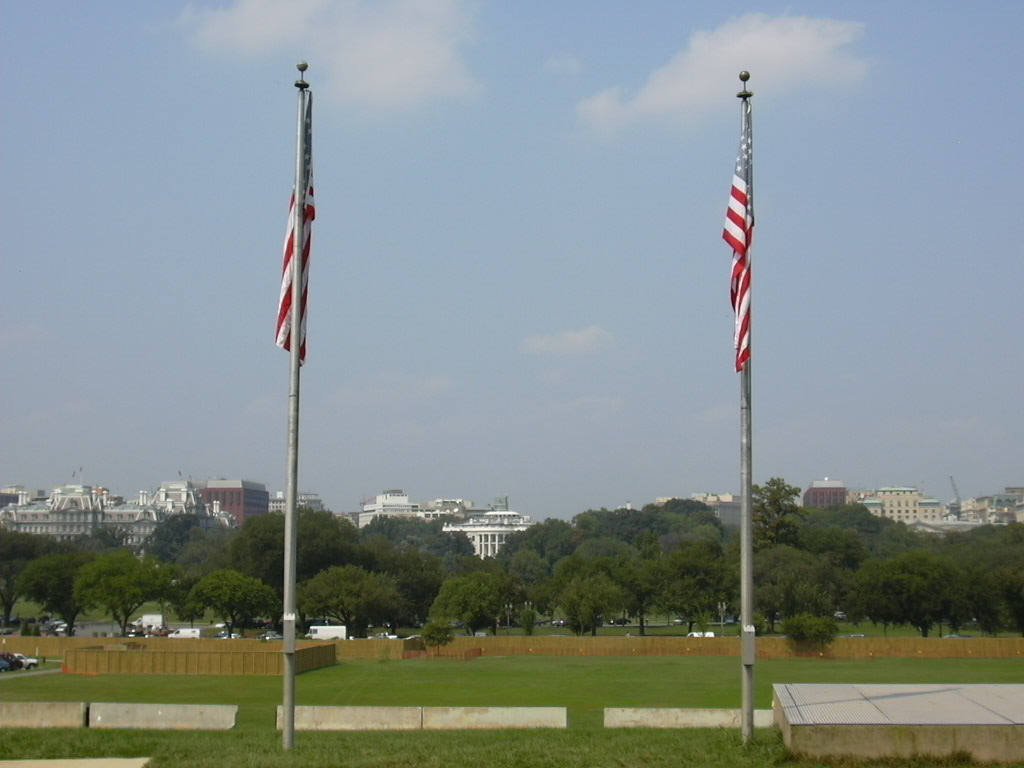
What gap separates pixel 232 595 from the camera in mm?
90750

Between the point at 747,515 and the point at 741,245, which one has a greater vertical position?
the point at 741,245

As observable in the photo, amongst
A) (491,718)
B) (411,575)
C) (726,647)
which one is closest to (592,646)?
(726,647)

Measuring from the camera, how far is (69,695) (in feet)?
152

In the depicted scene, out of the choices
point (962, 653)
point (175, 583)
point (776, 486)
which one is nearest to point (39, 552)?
point (175, 583)

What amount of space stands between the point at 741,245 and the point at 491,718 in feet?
34.4

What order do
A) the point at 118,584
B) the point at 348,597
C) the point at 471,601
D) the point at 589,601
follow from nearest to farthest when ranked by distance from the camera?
1. the point at 118,584
2. the point at 589,601
3. the point at 348,597
4. the point at 471,601

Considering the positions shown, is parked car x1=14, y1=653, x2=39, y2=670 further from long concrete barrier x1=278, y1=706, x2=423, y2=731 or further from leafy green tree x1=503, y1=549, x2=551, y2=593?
leafy green tree x1=503, y1=549, x2=551, y2=593

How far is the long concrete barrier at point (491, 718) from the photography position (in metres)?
22.9

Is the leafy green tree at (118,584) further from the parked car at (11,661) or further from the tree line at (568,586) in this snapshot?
the parked car at (11,661)

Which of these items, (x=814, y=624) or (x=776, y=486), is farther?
(x=776, y=486)

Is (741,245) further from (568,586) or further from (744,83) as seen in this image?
(568,586)

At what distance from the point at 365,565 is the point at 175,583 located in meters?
17.9

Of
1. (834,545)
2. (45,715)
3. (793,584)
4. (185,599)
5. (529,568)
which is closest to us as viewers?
(45,715)

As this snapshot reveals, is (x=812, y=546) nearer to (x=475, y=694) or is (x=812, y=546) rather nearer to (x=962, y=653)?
(x=962, y=653)
